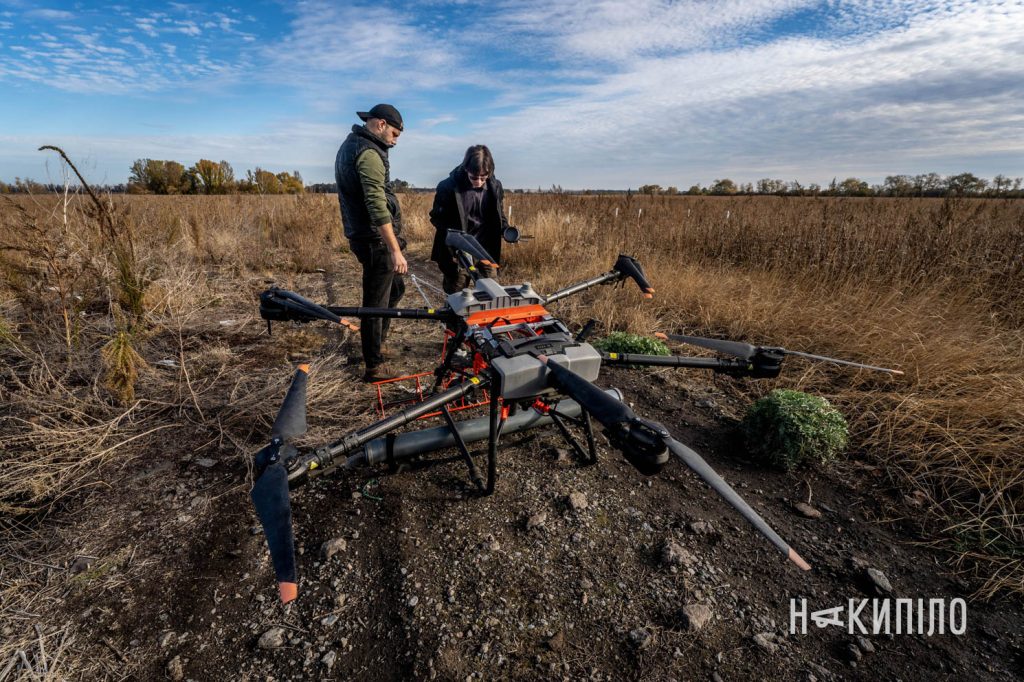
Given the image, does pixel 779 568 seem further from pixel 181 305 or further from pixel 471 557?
pixel 181 305

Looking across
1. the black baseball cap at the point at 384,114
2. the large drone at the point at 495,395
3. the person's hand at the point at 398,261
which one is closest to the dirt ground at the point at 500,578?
the large drone at the point at 495,395

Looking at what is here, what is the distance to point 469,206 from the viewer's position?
193 inches

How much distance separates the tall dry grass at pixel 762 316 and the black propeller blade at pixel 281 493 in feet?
6.25

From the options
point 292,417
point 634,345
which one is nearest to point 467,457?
point 292,417

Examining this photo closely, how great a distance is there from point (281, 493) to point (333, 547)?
4.22ft

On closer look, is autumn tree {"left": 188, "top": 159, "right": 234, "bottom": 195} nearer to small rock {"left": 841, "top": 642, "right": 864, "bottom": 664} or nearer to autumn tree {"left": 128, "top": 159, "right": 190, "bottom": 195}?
autumn tree {"left": 128, "top": 159, "right": 190, "bottom": 195}

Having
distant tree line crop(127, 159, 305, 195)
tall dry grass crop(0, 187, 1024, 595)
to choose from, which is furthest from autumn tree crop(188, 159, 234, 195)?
tall dry grass crop(0, 187, 1024, 595)

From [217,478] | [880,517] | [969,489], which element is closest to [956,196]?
[969,489]

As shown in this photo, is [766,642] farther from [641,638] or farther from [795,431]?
[795,431]

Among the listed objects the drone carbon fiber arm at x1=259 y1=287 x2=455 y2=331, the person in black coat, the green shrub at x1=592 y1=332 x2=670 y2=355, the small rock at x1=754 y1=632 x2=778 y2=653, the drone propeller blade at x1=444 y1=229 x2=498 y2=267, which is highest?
the person in black coat

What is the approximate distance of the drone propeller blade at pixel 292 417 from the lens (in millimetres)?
1631

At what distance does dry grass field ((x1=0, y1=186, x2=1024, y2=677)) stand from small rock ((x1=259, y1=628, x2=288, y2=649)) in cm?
104

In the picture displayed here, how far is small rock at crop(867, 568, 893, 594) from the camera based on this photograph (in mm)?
2262

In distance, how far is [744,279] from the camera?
21.2ft
